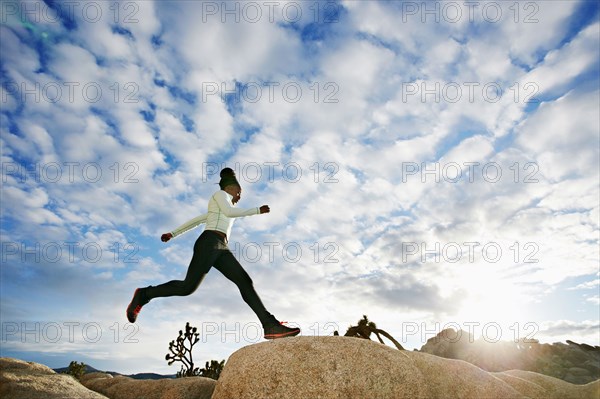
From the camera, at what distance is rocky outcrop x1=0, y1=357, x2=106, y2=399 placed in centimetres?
522

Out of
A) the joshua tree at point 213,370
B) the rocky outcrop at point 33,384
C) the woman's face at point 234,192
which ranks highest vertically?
the woman's face at point 234,192

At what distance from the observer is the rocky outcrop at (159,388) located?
241 inches

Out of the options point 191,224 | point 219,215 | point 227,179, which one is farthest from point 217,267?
point 227,179

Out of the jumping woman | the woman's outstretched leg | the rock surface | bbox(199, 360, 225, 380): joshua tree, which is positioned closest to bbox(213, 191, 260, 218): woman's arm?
the jumping woman

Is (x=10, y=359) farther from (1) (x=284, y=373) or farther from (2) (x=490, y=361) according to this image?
(2) (x=490, y=361)

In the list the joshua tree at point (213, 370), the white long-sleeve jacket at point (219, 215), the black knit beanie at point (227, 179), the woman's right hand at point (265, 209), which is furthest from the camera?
the joshua tree at point (213, 370)

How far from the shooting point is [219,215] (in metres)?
6.88

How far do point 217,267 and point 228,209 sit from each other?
968 mm

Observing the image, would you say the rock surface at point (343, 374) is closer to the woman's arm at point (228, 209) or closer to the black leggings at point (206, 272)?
the black leggings at point (206, 272)

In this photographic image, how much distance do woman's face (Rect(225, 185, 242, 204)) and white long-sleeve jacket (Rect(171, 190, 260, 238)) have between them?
0.16 meters

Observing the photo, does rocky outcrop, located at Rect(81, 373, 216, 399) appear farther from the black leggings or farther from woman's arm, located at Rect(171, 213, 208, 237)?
woman's arm, located at Rect(171, 213, 208, 237)

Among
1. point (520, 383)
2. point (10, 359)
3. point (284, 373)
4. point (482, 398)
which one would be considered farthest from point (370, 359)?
point (10, 359)

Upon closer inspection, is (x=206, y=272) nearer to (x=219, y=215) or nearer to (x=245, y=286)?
(x=245, y=286)

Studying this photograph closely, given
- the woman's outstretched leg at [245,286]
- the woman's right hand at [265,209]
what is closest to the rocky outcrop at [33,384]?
the woman's outstretched leg at [245,286]
